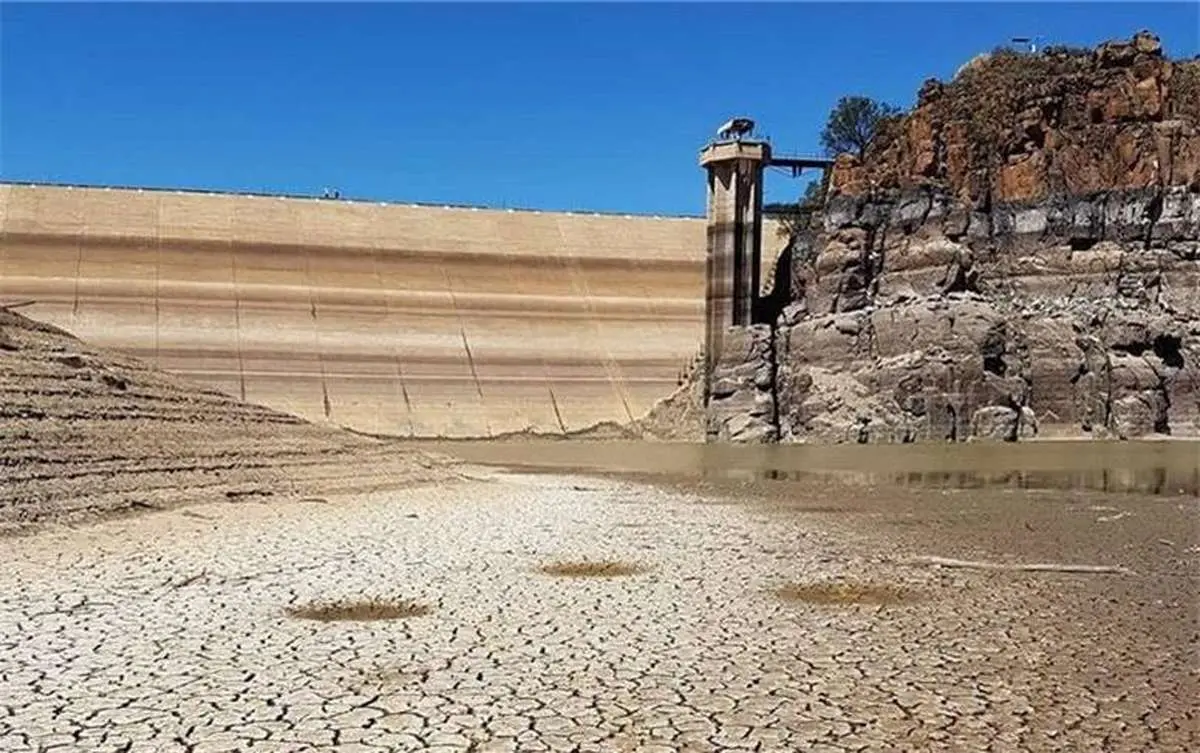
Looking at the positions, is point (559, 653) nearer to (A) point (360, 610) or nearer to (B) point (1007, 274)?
(A) point (360, 610)

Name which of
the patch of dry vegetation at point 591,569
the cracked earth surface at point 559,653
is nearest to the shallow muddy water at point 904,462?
the patch of dry vegetation at point 591,569

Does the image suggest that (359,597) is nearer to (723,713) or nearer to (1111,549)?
(723,713)

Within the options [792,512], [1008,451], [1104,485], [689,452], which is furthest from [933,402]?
[792,512]

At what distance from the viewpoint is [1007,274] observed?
43.7 meters

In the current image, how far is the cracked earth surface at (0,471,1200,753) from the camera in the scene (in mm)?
5879

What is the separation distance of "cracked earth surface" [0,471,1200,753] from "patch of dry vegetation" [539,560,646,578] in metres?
0.24

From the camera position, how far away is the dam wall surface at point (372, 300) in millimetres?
45688

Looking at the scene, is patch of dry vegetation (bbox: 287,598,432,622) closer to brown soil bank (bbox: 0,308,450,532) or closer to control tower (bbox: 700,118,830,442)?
brown soil bank (bbox: 0,308,450,532)

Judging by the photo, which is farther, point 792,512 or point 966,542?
point 792,512

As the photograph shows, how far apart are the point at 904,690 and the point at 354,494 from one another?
1250cm

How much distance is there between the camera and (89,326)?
1780 inches

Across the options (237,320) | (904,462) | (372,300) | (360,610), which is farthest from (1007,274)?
(360,610)

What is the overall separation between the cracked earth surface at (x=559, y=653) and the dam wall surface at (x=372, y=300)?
33.9 meters

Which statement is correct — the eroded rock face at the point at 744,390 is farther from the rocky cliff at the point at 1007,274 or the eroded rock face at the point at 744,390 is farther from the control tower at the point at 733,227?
the control tower at the point at 733,227
